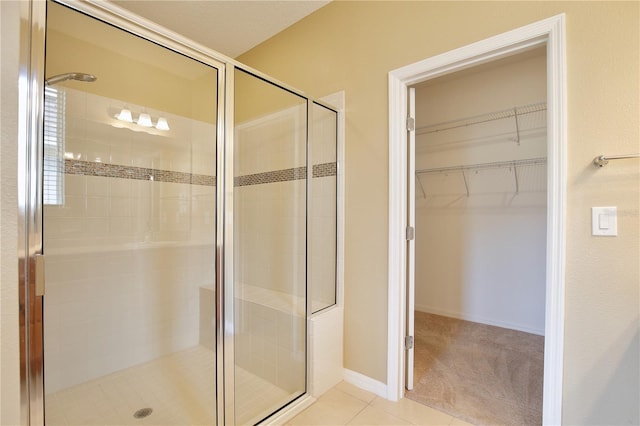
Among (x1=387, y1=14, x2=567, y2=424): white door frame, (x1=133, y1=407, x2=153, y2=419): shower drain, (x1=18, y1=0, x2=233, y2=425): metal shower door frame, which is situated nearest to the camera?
(x1=18, y1=0, x2=233, y2=425): metal shower door frame

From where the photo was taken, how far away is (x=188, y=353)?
2.29 metres

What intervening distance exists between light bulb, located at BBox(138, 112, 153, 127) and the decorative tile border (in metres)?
0.34

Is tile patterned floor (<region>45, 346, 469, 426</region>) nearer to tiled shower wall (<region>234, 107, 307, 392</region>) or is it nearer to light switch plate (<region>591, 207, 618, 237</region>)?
tiled shower wall (<region>234, 107, 307, 392</region>)

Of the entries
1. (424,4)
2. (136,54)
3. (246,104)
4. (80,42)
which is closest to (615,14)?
(424,4)

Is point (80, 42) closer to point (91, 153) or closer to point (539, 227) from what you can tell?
point (91, 153)

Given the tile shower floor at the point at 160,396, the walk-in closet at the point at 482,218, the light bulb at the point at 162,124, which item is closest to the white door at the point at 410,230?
the walk-in closet at the point at 482,218

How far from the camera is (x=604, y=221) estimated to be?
130 cm

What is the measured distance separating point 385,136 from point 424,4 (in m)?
0.79

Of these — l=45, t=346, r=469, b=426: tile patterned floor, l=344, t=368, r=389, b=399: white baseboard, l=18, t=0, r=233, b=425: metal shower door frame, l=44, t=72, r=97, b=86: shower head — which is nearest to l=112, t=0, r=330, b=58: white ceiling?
l=44, t=72, r=97, b=86: shower head

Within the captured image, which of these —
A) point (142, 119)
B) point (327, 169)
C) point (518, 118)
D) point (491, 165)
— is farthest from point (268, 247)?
point (518, 118)

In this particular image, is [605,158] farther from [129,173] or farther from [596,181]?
[129,173]

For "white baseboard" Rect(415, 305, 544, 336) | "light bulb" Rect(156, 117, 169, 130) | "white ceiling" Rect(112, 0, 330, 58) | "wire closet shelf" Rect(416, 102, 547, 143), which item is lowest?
"white baseboard" Rect(415, 305, 544, 336)

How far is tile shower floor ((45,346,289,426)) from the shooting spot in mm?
1676

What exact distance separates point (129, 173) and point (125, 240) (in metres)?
0.50
